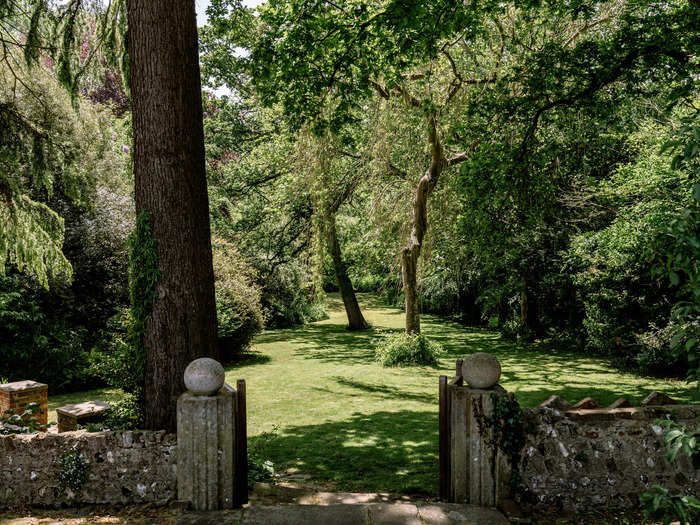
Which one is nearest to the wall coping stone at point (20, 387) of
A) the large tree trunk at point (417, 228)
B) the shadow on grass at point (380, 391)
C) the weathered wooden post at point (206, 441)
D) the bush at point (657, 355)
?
the weathered wooden post at point (206, 441)

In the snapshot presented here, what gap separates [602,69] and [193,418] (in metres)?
6.98

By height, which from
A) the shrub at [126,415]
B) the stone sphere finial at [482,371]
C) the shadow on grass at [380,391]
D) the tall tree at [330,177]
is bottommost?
the shadow on grass at [380,391]

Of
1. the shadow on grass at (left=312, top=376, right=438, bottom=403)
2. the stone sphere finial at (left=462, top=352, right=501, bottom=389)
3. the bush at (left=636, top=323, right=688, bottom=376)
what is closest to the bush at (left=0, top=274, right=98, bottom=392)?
the shadow on grass at (left=312, top=376, right=438, bottom=403)

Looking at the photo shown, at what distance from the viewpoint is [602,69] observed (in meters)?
7.14

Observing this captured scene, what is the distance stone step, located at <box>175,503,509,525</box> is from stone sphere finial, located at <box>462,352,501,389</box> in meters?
0.94

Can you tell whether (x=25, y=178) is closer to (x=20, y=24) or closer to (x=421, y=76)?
(x=20, y=24)

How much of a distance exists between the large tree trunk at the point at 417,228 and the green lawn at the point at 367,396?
1.64m

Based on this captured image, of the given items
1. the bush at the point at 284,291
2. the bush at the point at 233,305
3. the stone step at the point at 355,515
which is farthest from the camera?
the bush at the point at 284,291

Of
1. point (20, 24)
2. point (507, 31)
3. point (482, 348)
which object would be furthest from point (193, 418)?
point (482, 348)

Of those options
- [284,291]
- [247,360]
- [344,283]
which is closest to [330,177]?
[247,360]

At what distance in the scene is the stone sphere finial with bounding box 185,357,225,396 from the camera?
12.8 ft

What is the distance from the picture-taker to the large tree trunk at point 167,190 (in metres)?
4.54

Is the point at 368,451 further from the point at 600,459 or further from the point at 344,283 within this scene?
the point at 344,283

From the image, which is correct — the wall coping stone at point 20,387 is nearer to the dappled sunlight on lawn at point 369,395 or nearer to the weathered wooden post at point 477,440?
the dappled sunlight on lawn at point 369,395
